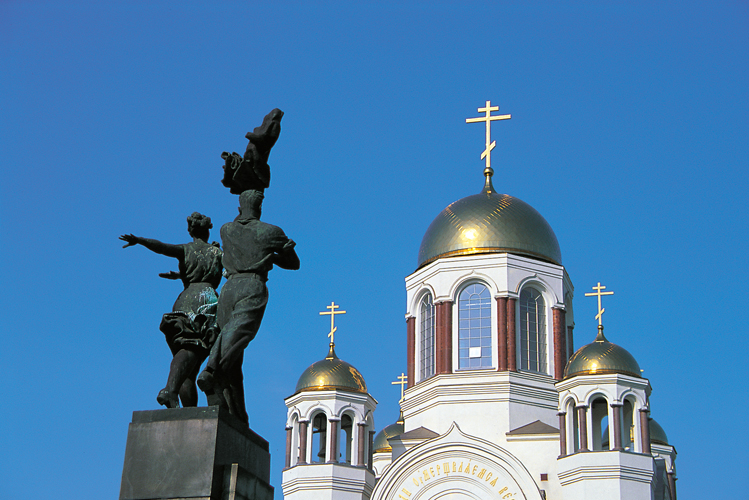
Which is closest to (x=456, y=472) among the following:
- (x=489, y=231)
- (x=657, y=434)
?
(x=489, y=231)

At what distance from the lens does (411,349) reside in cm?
2688

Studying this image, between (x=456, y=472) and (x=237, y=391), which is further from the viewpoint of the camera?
(x=456, y=472)

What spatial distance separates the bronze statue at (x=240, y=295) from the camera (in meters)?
7.25

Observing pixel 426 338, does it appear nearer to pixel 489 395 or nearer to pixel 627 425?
pixel 489 395

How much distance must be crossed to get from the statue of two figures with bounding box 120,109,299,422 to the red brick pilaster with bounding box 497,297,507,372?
17749mm

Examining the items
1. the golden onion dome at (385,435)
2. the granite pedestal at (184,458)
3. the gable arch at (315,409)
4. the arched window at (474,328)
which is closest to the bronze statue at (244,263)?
the granite pedestal at (184,458)

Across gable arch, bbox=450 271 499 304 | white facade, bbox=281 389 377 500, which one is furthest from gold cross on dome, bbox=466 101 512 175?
white facade, bbox=281 389 377 500

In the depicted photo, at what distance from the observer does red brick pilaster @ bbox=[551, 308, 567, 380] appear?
84.0 feet

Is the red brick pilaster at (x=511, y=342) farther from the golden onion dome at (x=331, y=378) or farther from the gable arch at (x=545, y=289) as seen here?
the golden onion dome at (x=331, y=378)

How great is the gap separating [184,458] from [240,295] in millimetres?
1294

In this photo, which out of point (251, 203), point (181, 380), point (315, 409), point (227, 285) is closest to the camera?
point (181, 380)

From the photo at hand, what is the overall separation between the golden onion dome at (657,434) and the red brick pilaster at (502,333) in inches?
471

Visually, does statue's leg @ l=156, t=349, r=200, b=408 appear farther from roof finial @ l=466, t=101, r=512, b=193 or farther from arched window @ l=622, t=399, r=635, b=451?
roof finial @ l=466, t=101, r=512, b=193

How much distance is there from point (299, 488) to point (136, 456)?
19103 mm
